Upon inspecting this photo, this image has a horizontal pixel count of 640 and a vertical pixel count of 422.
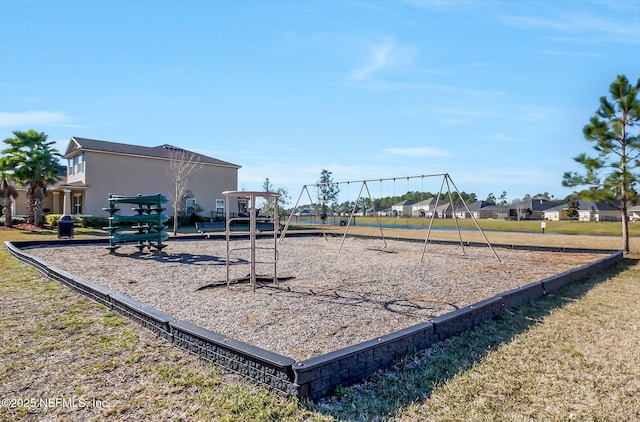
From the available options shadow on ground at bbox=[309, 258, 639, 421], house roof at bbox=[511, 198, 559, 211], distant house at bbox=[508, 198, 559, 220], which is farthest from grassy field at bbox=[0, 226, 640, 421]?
house roof at bbox=[511, 198, 559, 211]

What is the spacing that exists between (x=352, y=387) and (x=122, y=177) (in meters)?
23.4

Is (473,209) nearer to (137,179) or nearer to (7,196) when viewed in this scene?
(137,179)

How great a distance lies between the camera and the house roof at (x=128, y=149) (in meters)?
21.3

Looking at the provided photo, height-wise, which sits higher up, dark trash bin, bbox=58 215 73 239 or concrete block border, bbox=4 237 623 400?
dark trash bin, bbox=58 215 73 239

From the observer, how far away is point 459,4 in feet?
23.3

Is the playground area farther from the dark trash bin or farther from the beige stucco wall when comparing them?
the beige stucco wall

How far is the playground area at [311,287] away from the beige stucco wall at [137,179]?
13.5 metres

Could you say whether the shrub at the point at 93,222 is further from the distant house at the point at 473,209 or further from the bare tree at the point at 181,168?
the distant house at the point at 473,209

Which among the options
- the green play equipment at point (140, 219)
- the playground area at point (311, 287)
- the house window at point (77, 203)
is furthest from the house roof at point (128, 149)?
the green play equipment at point (140, 219)

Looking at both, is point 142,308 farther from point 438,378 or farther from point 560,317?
point 560,317

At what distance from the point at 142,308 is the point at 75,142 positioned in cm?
2265

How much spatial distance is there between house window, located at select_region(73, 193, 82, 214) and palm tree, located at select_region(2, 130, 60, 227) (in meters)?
3.21

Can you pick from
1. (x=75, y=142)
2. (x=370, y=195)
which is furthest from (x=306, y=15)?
(x=75, y=142)

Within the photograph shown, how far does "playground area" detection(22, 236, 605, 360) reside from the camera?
341 cm
